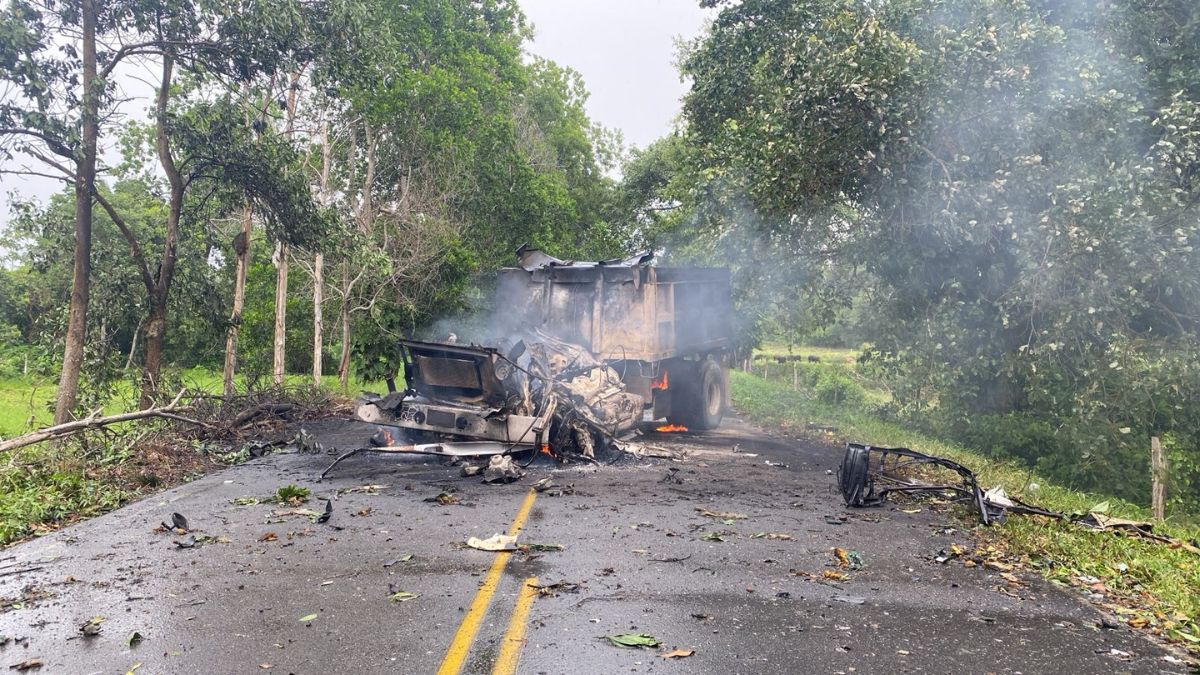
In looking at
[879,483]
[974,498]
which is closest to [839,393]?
[879,483]

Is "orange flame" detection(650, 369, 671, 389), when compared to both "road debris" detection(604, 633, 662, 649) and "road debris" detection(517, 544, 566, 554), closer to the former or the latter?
"road debris" detection(517, 544, 566, 554)

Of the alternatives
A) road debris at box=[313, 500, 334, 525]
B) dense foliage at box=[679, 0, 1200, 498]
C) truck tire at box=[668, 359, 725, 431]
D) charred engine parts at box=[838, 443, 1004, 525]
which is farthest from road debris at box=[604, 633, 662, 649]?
truck tire at box=[668, 359, 725, 431]

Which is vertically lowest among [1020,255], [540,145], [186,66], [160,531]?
[160,531]

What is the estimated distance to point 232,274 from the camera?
1245 inches

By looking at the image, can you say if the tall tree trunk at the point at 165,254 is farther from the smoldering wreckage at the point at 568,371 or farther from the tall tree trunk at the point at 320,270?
the tall tree trunk at the point at 320,270

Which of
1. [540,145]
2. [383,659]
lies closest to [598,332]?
[383,659]

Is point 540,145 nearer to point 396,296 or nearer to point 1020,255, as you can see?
point 396,296

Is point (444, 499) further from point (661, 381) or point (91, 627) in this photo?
point (661, 381)

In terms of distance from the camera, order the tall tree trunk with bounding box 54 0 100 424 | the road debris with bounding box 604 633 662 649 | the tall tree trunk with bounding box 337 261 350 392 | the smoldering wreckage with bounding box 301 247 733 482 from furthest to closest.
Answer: the tall tree trunk with bounding box 337 261 350 392 < the tall tree trunk with bounding box 54 0 100 424 < the smoldering wreckage with bounding box 301 247 733 482 < the road debris with bounding box 604 633 662 649

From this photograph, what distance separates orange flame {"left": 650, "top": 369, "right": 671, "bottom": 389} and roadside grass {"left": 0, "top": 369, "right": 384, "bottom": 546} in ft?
21.1

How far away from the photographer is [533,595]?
17.4 feet

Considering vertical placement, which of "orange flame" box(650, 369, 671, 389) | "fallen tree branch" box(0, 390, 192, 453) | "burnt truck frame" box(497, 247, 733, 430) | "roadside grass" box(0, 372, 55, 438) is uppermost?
"burnt truck frame" box(497, 247, 733, 430)

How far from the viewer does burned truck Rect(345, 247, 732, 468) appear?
1083 cm

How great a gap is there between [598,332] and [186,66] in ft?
24.9
